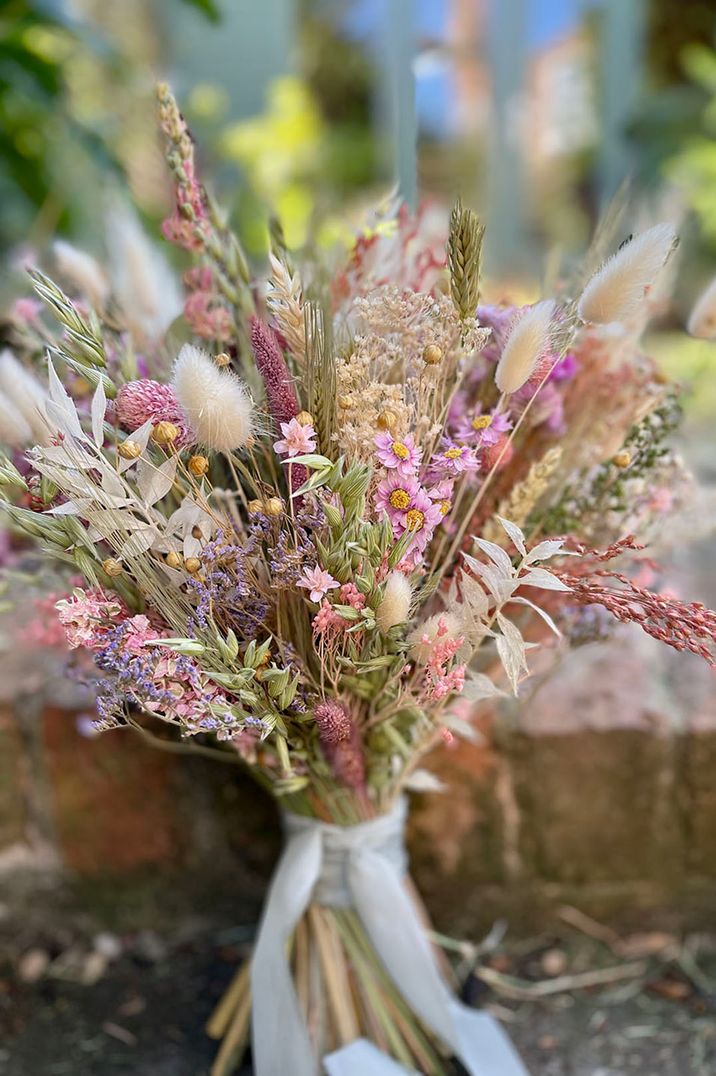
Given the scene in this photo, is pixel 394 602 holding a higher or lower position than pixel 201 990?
higher

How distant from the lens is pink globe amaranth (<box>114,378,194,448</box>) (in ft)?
2.45

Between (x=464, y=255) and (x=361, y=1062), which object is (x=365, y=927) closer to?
(x=361, y=1062)

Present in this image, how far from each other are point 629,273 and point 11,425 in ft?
1.69

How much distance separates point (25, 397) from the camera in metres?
0.85

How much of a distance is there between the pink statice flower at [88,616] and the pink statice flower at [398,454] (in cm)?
25

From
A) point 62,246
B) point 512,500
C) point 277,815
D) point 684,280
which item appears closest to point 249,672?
point 512,500

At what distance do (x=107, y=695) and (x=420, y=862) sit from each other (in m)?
0.66

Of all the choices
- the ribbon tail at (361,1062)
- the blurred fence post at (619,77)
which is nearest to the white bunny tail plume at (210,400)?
the ribbon tail at (361,1062)

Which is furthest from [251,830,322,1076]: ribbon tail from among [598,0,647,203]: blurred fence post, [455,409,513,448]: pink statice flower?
[598,0,647,203]: blurred fence post

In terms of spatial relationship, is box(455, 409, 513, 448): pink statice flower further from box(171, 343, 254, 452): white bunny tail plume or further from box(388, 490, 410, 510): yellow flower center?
box(171, 343, 254, 452): white bunny tail plume

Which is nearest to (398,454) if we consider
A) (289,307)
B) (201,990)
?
(289,307)

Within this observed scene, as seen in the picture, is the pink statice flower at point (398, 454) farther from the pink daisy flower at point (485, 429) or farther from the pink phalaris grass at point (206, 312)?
the pink phalaris grass at point (206, 312)

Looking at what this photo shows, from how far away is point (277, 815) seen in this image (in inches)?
52.2

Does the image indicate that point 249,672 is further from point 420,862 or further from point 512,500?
point 420,862
